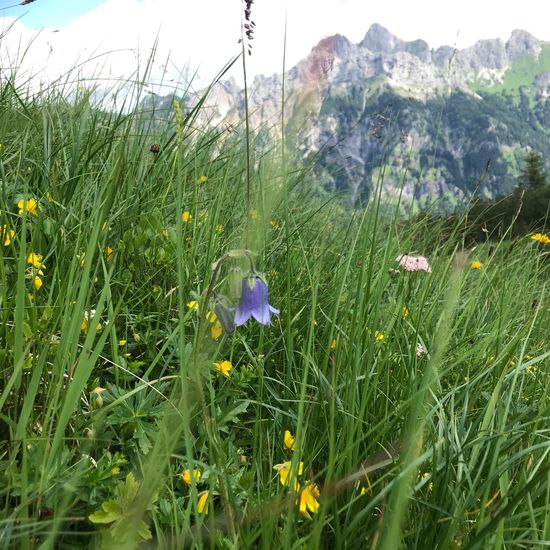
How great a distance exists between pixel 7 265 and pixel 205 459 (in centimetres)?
88

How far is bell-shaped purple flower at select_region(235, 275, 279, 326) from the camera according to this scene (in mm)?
1183

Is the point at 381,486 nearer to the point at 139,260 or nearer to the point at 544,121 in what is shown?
the point at 139,260

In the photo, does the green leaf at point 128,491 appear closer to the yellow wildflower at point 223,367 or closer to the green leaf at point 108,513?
the green leaf at point 108,513

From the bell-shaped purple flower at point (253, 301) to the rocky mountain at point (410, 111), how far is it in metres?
0.35

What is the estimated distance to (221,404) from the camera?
1531 millimetres

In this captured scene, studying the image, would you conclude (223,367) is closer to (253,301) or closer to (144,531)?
(253,301)

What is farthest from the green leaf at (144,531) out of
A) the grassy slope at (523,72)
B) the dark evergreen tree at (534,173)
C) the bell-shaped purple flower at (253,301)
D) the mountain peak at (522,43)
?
the grassy slope at (523,72)

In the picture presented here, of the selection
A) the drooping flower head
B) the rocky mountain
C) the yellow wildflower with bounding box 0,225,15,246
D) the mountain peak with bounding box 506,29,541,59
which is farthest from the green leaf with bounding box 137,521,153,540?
the mountain peak with bounding box 506,29,541,59

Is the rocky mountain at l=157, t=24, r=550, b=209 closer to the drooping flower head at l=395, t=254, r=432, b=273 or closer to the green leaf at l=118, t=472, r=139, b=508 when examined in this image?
the drooping flower head at l=395, t=254, r=432, b=273

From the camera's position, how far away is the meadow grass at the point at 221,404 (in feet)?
2.97

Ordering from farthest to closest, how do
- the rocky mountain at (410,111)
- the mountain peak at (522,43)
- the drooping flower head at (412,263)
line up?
the mountain peak at (522,43) → the drooping flower head at (412,263) → the rocky mountain at (410,111)

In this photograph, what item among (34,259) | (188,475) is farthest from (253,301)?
(34,259)

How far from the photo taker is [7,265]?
5.28 ft

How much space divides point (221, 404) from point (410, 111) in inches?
62.4
